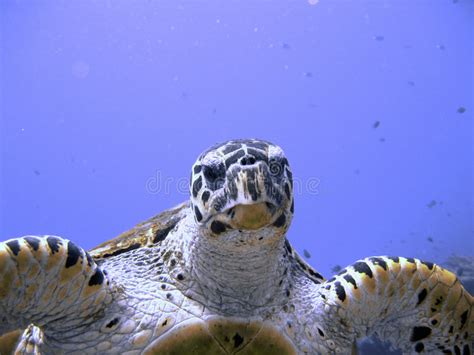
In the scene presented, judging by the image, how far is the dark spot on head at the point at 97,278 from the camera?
79.4 inches

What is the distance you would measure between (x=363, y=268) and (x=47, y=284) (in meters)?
1.61

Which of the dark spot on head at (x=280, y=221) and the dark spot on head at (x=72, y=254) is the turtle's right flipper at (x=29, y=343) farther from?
the dark spot on head at (x=280, y=221)

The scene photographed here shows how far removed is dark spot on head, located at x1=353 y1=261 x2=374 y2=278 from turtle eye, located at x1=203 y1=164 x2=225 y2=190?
108 cm

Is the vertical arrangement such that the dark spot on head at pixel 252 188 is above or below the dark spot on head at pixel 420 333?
above

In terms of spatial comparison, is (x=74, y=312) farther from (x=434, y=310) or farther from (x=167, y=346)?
(x=434, y=310)

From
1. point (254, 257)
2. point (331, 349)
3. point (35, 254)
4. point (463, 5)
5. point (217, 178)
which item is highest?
point (463, 5)

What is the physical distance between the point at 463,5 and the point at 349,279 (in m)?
28.0

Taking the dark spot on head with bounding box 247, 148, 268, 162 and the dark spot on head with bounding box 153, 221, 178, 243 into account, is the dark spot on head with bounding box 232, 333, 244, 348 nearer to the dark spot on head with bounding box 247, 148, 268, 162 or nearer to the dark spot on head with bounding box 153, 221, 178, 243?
the dark spot on head with bounding box 153, 221, 178, 243

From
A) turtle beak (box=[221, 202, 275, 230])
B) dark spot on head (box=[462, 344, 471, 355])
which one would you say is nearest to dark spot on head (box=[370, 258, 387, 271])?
dark spot on head (box=[462, 344, 471, 355])

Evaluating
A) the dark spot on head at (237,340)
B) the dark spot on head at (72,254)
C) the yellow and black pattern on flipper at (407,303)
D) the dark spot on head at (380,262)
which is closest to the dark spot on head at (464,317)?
the yellow and black pattern on flipper at (407,303)

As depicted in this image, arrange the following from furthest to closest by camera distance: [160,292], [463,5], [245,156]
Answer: [463,5] < [160,292] < [245,156]

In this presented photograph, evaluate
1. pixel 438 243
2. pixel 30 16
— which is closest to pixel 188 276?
pixel 30 16

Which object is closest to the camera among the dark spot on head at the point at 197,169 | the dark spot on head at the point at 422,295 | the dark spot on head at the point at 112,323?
the dark spot on head at the point at 197,169

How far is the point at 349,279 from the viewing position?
2.43m
